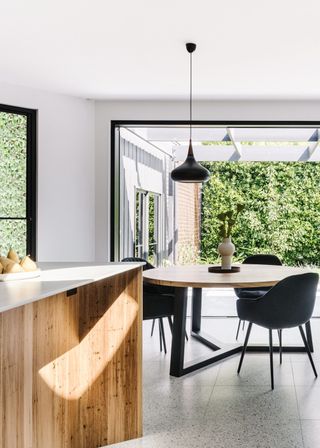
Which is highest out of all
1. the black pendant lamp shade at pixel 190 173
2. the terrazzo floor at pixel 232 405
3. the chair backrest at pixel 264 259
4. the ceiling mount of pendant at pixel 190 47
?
the ceiling mount of pendant at pixel 190 47

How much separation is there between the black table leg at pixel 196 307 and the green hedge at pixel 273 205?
4.05 m

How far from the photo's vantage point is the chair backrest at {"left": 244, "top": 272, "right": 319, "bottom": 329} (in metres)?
3.36

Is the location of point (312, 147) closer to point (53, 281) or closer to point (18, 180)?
point (18, 180)

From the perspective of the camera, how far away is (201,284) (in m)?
3.49

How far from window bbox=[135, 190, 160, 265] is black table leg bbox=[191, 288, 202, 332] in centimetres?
219

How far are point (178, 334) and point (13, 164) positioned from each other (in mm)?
2456

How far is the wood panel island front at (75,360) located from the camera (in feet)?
6.37

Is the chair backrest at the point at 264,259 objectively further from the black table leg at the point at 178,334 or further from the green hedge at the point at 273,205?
the green hedge at the point at 273,205

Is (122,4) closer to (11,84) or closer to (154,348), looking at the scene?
(11,84)

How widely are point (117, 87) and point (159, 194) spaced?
383 cm

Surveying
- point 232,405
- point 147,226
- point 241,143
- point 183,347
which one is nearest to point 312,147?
point 241,143

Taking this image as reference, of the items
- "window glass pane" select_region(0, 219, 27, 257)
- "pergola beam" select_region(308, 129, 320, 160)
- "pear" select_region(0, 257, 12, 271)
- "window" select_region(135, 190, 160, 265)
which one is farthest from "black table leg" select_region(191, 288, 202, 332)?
"pergola beam" select_region(308, 129, 320, 160)

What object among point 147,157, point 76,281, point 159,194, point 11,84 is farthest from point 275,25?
point 159,194

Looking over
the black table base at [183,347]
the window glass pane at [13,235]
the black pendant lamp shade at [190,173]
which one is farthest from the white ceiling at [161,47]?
the black table base at [183,347]
